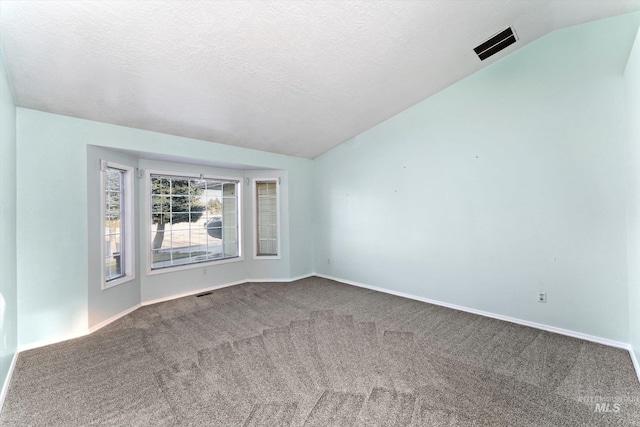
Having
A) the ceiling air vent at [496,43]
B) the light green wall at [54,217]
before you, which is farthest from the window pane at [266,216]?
the ceiling air vent at [496,43]

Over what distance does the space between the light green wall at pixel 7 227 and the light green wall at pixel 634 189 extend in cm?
511

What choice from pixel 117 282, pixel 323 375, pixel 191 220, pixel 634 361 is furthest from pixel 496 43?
pixel 117 282

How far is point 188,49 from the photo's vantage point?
2.35m

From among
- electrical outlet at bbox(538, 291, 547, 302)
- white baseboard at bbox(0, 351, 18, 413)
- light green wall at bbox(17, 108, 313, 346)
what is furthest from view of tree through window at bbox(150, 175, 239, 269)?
electrical outlet at bbox(538, 291, 547, 302)

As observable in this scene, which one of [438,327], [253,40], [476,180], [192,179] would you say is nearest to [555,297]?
[438,327]

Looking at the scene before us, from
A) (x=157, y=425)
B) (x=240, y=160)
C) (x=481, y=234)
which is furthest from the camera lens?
(x=240, y=160)

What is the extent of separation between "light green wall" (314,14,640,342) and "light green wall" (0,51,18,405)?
4263 mm

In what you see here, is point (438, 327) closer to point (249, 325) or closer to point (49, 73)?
point (249, 325)

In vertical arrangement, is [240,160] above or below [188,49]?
below

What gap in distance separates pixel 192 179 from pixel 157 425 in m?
3.68

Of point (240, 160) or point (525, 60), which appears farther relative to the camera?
point (240, 160)

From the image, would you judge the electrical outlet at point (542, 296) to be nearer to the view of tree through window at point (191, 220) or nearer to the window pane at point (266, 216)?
the window pane at point (266, 216)

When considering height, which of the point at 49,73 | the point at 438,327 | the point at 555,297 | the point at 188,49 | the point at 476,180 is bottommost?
the point at 438,327

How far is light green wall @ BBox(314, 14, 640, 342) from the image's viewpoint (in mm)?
2740
